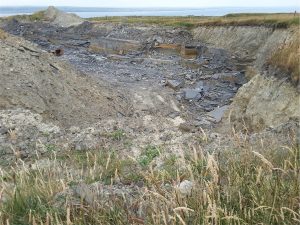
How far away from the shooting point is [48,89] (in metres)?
17.0

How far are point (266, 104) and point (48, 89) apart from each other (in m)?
8.48

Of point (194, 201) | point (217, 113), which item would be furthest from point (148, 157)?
point (217, 113)

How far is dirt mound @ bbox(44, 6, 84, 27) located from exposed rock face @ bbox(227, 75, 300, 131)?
4708cm

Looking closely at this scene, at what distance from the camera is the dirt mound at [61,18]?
2418 inches

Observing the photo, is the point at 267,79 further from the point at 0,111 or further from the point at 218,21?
the point at 218,21

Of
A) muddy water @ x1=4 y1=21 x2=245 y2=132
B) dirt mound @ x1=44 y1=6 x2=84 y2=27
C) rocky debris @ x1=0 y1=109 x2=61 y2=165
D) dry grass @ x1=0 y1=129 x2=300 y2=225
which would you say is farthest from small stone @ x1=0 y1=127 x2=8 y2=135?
dirt mound @ x1=44 y1=6 x2=84 y2=27

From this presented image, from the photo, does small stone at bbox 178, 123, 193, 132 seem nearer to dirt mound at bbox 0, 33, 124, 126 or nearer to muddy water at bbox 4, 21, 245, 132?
muddy water at bbox 4, 21, 245, 132

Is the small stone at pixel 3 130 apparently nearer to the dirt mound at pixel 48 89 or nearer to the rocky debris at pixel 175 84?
the dirt mound at pixel 48 89

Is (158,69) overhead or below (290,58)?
below

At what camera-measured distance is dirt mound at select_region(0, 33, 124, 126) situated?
1552 centimetres

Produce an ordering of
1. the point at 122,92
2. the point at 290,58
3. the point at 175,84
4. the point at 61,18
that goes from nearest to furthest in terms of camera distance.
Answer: the point at 290,58, the point at 122,92, the point at 175,84, the point at 61,18

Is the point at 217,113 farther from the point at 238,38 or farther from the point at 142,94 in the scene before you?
the point at 238,38

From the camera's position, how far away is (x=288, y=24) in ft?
97.7

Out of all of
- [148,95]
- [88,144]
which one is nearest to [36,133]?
[88,144]
